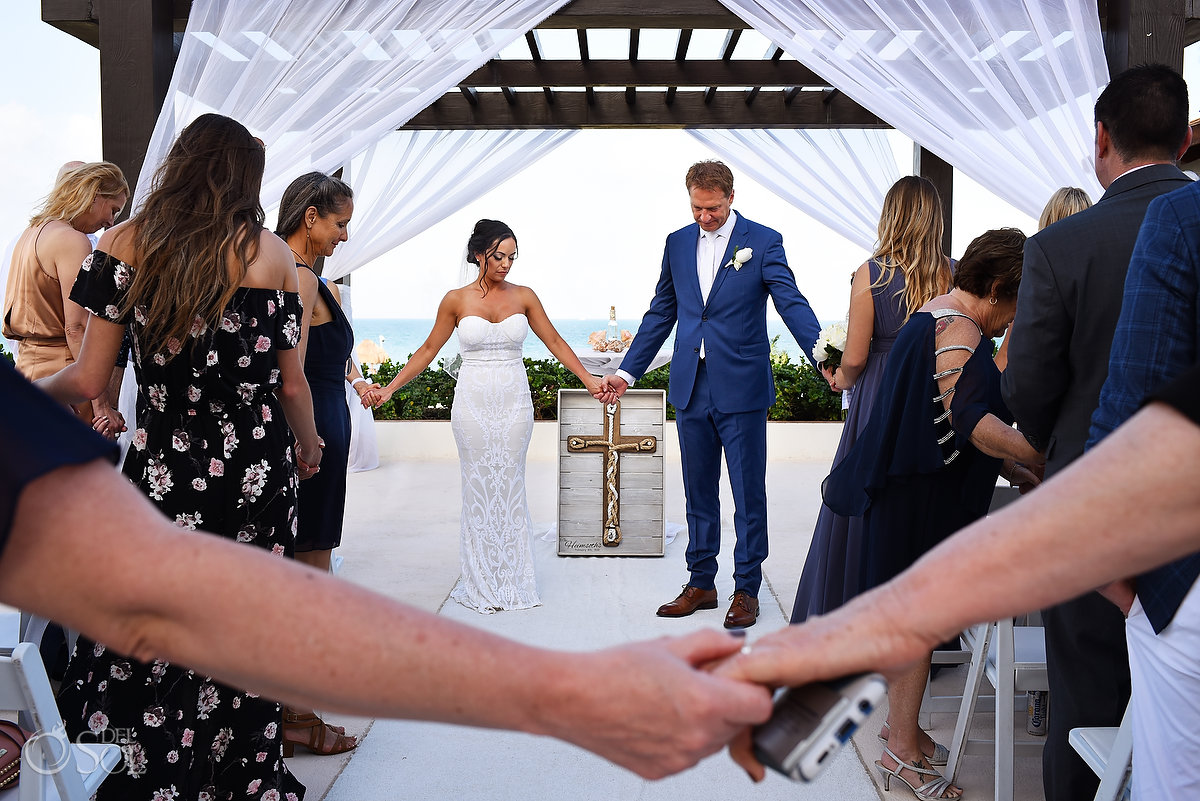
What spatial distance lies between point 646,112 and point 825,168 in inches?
63.4

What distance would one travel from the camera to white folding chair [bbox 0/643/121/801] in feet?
5.48

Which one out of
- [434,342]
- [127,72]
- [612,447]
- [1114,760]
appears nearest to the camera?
[1114,760]

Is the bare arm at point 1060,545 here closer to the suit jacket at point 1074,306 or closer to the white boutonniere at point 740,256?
the suit jacket at point 1074,306

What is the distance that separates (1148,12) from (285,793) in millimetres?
4511

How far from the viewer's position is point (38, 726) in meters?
1.73

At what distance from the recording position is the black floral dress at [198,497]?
7.92 ft

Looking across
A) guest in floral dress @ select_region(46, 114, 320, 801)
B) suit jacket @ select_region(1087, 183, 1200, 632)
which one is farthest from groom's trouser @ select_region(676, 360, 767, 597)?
suit jacket @ select_region(1087, 183, 1200, 632)

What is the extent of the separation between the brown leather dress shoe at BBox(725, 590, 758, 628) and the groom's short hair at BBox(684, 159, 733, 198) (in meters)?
2.08

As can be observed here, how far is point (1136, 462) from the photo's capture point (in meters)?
0.94

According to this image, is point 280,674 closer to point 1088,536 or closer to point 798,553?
point 1088,536

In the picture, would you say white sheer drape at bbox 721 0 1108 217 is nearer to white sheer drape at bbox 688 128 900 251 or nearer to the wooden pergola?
the wooden pergola

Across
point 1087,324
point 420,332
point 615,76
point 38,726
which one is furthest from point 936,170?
point 420,332

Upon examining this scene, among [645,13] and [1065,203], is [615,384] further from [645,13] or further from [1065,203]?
[1065,203]

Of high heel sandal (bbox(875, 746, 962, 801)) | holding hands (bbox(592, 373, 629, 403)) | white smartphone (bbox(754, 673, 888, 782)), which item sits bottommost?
high heel sandal (bbox(875, 746, 962, 801))
